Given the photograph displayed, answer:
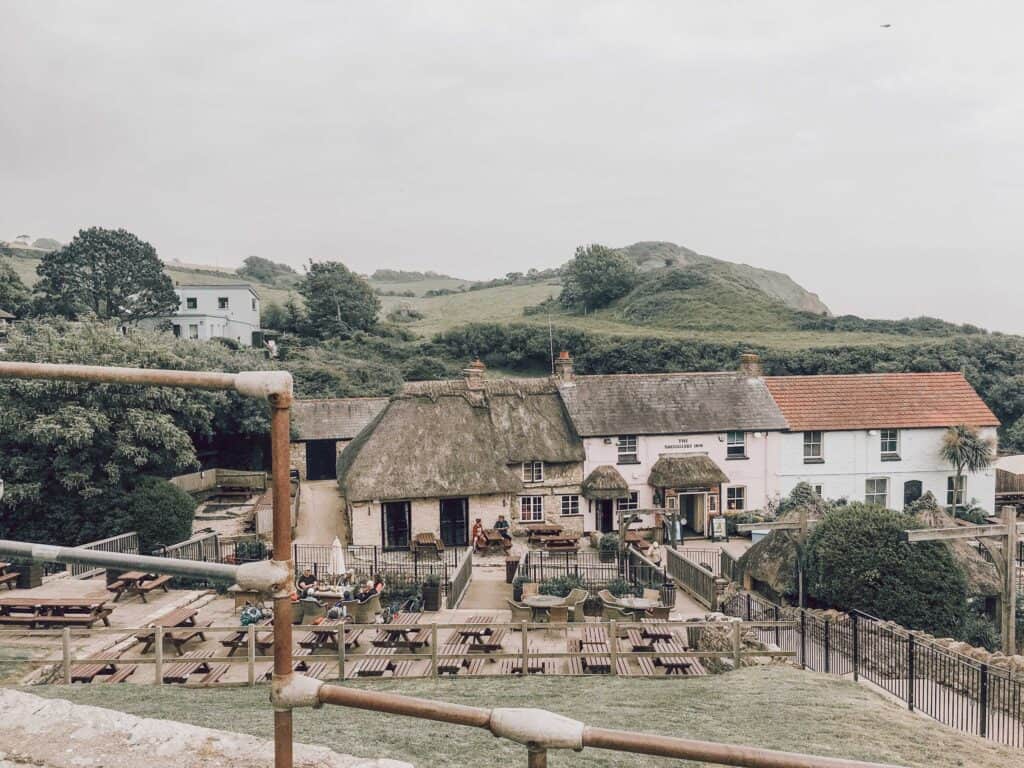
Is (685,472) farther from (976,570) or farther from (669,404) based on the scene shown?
(976,570)

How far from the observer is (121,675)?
12469mm

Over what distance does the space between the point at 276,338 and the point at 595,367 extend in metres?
25.8

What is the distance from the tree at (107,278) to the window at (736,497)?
43801mm

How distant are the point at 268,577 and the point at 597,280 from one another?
8200 cm

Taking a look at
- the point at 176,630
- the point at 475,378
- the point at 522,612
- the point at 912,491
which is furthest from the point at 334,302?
the point at 176,630

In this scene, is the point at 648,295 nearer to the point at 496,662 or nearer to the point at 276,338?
the point at 276,338

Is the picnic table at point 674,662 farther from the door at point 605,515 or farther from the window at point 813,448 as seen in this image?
the window at point 813,448

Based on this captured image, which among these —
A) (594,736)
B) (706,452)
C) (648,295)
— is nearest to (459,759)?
(594,736)

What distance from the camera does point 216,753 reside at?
3707 mm

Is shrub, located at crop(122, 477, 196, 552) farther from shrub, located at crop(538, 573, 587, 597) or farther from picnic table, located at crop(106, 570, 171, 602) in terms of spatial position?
shrub, located at crop(538, 573, 587, 597)

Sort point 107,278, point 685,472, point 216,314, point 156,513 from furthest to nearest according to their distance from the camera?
point 216,314
point 107,278
point 685,472
point 156,513

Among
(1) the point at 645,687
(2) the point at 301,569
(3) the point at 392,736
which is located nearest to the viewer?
(3) the point at 392,736

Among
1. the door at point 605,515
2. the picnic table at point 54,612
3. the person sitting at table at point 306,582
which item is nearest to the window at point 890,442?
the door at point 605,515

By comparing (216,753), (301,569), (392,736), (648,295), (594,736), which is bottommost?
(301,569)
